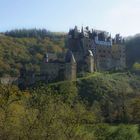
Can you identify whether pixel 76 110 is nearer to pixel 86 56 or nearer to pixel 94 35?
pixel 86 56

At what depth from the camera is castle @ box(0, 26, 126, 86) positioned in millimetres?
96500

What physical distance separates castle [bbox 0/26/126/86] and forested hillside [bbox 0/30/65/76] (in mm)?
18993

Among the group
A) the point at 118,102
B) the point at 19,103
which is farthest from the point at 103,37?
the point at 19,103

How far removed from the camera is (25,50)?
164 m

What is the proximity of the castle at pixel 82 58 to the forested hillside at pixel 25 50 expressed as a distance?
1899 centimetres

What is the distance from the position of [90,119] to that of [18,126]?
21841 millimetres

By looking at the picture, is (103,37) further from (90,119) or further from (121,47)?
(90,119)

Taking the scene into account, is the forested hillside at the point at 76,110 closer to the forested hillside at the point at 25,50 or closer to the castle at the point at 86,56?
the castle at the point at 86,56

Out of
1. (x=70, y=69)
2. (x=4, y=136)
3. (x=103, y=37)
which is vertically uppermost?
(x=103, y=37)

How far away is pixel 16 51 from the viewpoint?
527ft

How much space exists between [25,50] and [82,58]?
63928 mm

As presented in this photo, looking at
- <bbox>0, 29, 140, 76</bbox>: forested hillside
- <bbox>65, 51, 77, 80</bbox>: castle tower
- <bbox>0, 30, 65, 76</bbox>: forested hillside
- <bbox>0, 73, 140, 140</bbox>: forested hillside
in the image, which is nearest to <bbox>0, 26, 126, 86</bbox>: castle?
<bbox>65, 51, 77, 80</bbox>: castle tower

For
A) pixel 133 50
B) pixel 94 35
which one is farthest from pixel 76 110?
pixel 133 50

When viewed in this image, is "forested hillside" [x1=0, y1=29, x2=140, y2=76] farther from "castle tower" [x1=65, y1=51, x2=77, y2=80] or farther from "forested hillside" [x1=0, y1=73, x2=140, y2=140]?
"forested hillside" [x1=0, y1=73, x2=140, y2=140]
